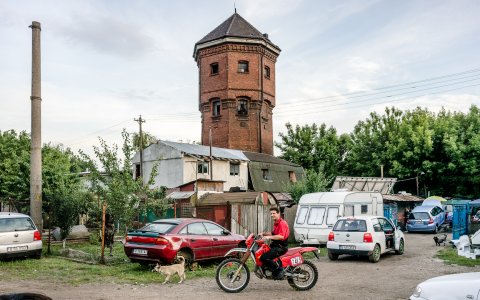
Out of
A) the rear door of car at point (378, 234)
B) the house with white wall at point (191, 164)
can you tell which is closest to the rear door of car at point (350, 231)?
the rear door of car at point (378, 234)

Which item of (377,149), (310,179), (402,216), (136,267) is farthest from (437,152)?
(136,267)

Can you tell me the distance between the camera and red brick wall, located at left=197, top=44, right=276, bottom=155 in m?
42.1

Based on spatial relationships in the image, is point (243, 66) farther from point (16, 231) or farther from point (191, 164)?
point (16, 231)

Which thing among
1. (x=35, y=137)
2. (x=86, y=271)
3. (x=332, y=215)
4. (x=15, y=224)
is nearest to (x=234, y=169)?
(x=332, y=215)

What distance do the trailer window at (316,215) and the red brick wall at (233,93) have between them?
73.1 feet

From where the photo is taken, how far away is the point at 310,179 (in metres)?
26.8

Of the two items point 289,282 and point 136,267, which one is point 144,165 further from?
point 289,282

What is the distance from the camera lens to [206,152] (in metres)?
37.5

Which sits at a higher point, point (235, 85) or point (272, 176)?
point (235, 85)

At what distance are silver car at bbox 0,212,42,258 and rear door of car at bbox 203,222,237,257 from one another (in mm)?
5635

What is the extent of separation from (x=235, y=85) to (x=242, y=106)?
2.16 metres

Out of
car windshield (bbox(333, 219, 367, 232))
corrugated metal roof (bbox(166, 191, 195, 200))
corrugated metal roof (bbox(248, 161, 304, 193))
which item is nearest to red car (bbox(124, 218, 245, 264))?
car windshield (bbox(333, 219, 367, 232))

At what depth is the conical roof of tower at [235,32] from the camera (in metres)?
42.3

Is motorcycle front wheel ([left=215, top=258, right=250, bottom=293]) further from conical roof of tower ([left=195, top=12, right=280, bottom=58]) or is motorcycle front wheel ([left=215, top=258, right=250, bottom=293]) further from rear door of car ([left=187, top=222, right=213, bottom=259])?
conical roof of tower ([left=195, top=12, right=280, bottom=58])
